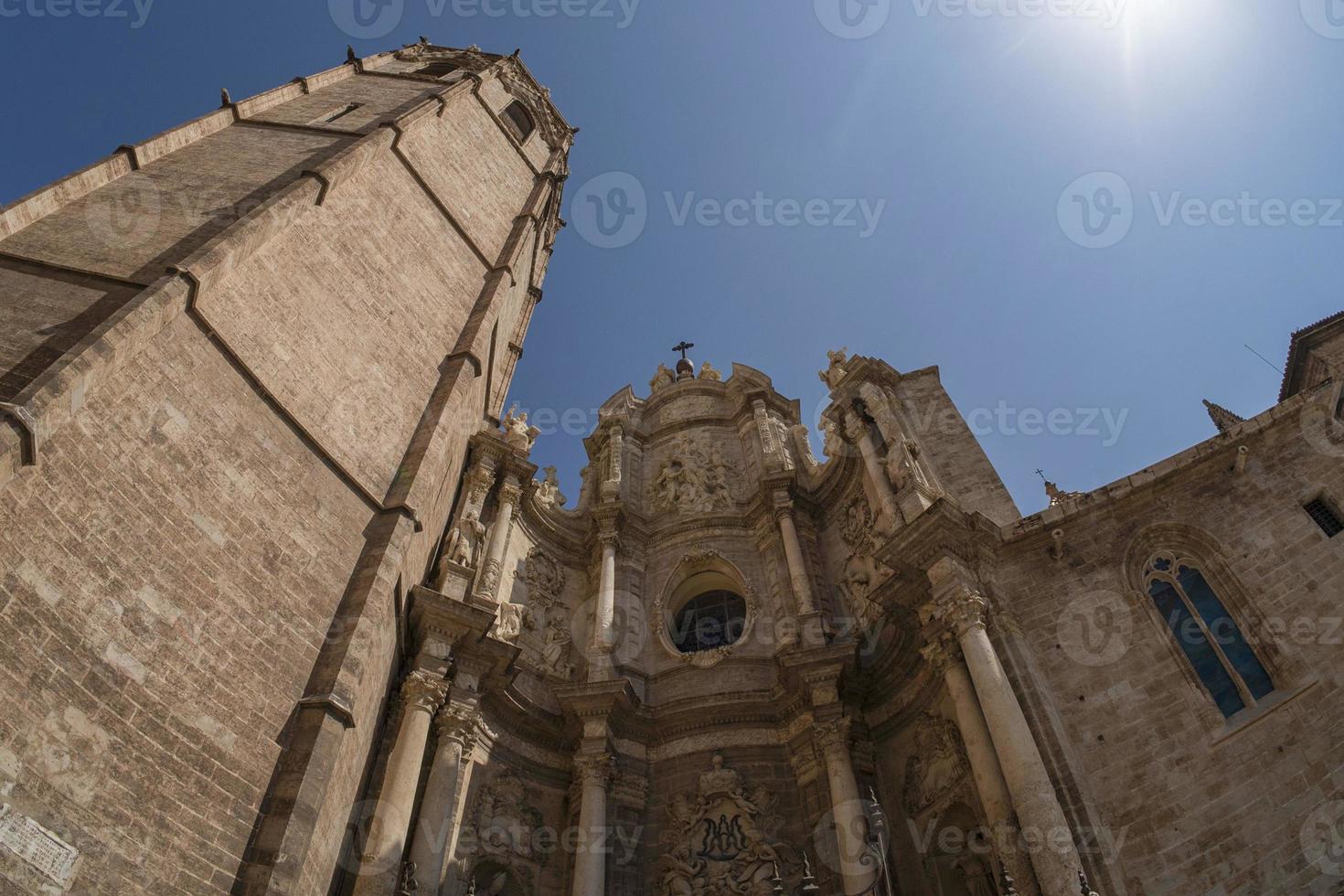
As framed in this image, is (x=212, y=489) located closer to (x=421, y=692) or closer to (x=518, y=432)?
(x=421, y=692)

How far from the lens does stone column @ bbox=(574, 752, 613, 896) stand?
11484 millimetres

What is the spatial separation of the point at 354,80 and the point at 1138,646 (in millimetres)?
22638

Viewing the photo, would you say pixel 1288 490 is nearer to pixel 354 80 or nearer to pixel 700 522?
pixel 700 522

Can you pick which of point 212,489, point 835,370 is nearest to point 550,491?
point 835,370

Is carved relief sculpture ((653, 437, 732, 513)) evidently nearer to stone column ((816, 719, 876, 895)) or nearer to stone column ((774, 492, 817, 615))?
stone column ((774, 492, 817, 615))

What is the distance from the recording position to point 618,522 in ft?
57.0

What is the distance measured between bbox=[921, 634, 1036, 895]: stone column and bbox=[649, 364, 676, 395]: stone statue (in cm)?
1315

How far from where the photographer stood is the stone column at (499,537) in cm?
1422

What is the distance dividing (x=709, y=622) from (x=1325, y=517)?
9.87 m

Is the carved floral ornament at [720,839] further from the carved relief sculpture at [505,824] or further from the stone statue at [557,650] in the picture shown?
the stone statue at [557,650]

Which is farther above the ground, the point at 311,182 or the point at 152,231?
the point at 311,182

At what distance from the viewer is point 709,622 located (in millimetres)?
16578

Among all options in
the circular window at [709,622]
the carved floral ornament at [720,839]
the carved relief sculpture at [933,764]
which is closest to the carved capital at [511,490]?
the circular window at [709,622]

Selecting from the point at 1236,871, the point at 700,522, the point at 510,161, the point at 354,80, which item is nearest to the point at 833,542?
the point at 700,522
